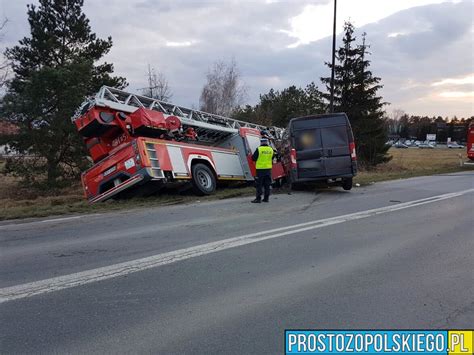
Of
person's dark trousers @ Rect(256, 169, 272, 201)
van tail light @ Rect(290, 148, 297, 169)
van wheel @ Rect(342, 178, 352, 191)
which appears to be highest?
van tail light @ Rect(290, 148, 297, 169)

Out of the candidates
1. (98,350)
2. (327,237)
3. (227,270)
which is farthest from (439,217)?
(98,350)

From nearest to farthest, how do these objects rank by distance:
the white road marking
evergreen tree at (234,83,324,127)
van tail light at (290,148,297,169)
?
the white road marking < van tail light at (290,148,297,169) < evergreen tree at (234,83,324,127)

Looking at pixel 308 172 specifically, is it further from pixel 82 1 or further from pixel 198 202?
pixel 82 1

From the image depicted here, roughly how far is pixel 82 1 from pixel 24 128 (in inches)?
356

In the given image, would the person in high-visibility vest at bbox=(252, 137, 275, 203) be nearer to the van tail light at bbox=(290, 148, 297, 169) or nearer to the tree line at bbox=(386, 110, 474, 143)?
the van tail light at bbox=(290, 148, 297, 169)

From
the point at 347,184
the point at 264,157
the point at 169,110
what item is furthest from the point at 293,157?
the point at 169,110

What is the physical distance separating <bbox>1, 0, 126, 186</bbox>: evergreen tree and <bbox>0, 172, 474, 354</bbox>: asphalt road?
12.0 metres

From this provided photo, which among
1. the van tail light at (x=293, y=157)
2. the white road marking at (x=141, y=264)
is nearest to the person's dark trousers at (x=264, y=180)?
the van tail light at (x=293, y=157)

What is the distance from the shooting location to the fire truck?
10805 millimetres

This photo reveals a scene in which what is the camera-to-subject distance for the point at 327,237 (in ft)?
21.4

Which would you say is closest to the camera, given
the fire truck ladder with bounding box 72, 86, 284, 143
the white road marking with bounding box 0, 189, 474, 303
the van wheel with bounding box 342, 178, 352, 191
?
the white road marking with bounding box 0, 189, 474, 303

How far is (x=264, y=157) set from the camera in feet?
35.1

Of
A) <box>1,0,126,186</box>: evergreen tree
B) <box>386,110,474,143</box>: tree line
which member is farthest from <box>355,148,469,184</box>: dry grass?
<box>386,110,474,143</box>: tree line

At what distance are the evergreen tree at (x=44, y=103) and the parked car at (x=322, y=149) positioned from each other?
11506 mm
